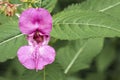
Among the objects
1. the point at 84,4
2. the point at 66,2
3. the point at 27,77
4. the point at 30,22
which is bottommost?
the point at 66,2

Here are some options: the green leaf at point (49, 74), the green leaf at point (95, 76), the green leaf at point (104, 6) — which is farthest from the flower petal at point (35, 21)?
the green leaf at point (95, 76)

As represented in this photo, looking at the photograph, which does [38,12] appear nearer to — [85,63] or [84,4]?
[84,4]

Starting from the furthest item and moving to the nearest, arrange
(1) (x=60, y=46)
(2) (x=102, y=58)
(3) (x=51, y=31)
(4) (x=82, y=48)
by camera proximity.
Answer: (2) (x=102, y=58) → (1) (x=60, y=46) → (4) (x=82, y=48) → (3) (x=51, y=31)

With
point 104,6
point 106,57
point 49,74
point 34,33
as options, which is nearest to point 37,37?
point 34,33

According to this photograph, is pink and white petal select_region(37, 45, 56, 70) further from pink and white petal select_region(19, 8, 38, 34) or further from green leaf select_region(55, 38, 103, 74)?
green leaf select_region(55, 38, 103, 74)

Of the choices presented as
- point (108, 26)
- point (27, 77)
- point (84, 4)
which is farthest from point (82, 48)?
point (108, 26)

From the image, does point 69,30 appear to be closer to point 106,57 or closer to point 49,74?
point 49,74
